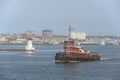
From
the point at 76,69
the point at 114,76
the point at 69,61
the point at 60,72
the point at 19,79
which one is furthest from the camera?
the point at 69,61

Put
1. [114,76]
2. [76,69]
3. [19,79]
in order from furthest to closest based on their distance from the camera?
1. [76,69]
2. [114,76]
3. [19,79]

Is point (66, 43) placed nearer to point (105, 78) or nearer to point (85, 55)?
point (85, 55)

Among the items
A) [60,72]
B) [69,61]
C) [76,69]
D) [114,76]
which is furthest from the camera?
[69,61]

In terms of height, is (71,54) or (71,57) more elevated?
(71,54)

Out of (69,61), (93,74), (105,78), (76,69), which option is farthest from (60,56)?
(105,78)

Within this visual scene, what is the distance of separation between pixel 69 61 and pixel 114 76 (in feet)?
79.1

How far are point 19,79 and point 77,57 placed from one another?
3008 cm

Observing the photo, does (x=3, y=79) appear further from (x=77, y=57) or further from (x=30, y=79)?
(x=77, y=57)

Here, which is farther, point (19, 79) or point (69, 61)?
point (69, 61)

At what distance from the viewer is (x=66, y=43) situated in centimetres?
8150

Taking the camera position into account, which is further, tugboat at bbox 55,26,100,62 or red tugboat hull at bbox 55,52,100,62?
tugboat at bbox 55,26,100,62

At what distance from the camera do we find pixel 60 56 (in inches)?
3159

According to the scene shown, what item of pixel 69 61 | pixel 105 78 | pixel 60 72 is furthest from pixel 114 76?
pixel 69 61

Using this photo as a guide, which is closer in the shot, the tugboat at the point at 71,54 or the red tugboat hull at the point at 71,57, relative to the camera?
the red tugboat hull at the point at 71,57
